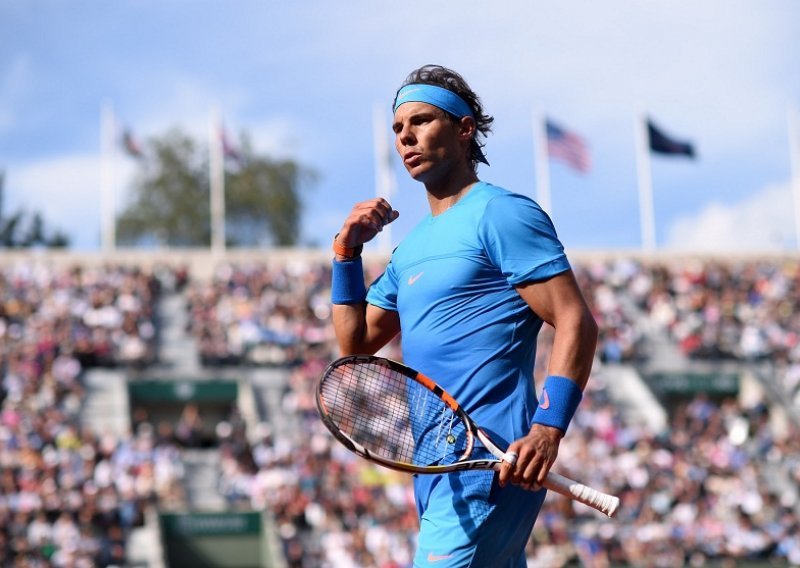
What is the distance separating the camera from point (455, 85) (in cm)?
459

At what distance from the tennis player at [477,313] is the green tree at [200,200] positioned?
55.5m

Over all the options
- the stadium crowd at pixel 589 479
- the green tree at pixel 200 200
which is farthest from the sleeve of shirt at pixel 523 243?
the green tree at pixel 200 200

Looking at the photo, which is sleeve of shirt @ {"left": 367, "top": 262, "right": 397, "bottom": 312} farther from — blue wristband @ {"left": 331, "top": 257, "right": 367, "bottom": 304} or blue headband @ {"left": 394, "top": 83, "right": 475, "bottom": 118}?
blue headband @ {"left": 394, "top": 83, "right": 475, "bottom": 118}

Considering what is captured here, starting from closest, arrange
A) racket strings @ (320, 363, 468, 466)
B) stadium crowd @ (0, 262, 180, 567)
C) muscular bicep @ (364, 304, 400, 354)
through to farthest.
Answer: racket strings @ (320, 363, 468, 466) < muscular bicep @ (364, 304, 400, 354) < stadium crowd @ (0, 262, 180, 567)

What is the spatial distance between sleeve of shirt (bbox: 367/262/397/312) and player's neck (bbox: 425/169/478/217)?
0.30 meters

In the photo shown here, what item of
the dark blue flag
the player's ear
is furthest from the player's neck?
the dark blue flag

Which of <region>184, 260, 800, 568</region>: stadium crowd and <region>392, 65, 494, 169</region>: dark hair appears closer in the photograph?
<region>392, 65, 494, 169</region>: dark hair

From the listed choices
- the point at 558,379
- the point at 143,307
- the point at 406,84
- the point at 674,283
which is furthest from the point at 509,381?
the point at 674,283

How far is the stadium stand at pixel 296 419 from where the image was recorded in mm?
19906

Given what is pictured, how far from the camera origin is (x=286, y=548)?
65.2 feet

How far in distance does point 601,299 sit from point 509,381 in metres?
26.7

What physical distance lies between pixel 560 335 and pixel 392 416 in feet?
2.31

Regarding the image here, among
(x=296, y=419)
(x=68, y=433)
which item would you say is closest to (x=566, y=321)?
(x=68, y=433)

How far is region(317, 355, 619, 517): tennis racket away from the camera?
13.9ft
